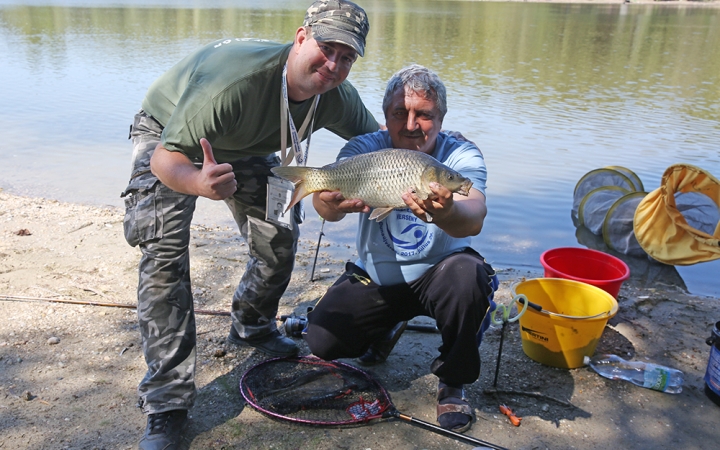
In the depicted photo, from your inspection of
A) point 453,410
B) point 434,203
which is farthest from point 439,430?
point 434,203

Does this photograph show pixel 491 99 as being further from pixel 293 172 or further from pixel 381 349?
pixel 293 172

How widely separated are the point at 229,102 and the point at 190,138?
Answer: 0.81 feet

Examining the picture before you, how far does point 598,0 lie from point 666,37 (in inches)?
1043

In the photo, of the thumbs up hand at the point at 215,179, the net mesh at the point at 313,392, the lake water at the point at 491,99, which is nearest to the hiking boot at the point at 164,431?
the net mesh at the point at 313,392

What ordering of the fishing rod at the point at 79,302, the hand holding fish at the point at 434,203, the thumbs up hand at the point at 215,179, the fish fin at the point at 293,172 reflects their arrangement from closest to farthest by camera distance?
the thumbs up hand at the point at 215,179 < the hand holding fish at the point at 434,203 < the fish fin at the point at 293,172 < the fishing rod at the point at 79,302

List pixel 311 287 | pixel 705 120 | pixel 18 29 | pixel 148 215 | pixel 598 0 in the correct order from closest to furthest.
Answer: pixel 148 215 < pixel 311 287 < pixel 705 120 < pixel 18 29 < pixel 598 0

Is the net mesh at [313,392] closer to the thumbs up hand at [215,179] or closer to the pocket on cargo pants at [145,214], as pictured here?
the pocket on cargo pants at [145,214]

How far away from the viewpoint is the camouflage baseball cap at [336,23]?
2.90 m

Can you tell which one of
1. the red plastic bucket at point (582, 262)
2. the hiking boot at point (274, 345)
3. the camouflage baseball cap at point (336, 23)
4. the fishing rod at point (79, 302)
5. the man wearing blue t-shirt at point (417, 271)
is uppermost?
the camouflage baseball cap at point (336, 23)

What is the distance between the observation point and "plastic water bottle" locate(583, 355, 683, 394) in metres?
3.35

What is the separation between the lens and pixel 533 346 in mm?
3594

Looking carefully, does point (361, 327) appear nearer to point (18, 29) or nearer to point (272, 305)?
point (272, 305)

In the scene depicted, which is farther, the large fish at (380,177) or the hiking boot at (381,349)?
the hiking boot at (381,349)

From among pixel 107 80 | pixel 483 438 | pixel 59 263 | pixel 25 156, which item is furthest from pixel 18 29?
pixel 483 438
